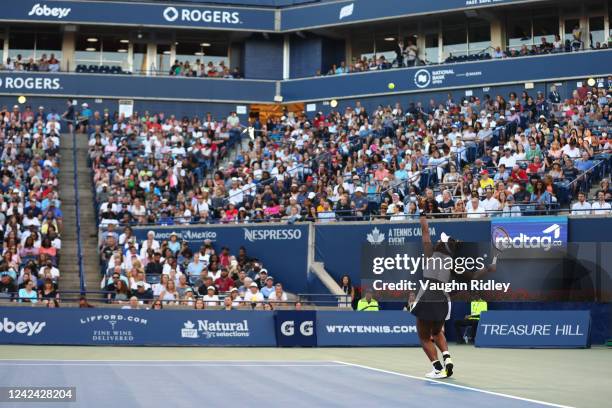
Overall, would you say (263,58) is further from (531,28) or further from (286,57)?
(531,28)

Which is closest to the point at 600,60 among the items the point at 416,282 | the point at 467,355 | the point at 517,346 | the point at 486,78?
the point at 486,78

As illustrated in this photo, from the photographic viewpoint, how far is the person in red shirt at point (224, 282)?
30984 mm

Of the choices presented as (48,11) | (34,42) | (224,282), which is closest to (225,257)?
(224,282)

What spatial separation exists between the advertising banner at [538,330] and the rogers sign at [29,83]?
3004 centimetres

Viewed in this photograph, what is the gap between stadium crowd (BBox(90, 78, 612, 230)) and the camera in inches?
1236

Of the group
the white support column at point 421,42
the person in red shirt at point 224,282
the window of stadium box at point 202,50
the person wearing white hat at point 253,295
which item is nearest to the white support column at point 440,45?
the white support column at point 421,42

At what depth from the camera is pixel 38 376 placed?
617 inches

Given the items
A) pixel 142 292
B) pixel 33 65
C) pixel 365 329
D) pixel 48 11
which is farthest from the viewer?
pixel 33 65

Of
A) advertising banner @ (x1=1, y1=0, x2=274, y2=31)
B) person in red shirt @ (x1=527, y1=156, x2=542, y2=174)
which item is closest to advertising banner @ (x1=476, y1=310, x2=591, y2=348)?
person in red shirt @ (x1=527, y1=156, x2=542, y2=174)

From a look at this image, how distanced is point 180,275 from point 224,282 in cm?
150

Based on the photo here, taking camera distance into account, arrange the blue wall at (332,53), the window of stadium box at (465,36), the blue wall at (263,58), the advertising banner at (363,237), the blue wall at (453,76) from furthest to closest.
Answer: the blue wall at (263,58)
the blue wall at (332,53)
the window of stadium box at (465,36)
the blue wall at (453,76)
the advertising banner at (363,237)

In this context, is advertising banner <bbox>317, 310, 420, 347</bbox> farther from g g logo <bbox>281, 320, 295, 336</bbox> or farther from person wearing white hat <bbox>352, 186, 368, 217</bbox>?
person wearing white hat <bbox>352, 186, 368, 217</bbox>

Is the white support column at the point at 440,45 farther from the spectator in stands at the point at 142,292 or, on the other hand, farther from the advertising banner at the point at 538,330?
the advertising banner at the point at 538,330

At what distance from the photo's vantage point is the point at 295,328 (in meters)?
26.4
